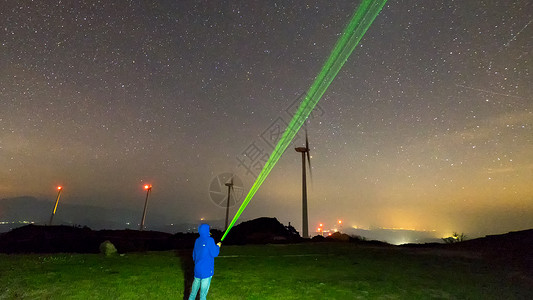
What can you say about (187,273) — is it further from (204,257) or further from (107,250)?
(107,250)

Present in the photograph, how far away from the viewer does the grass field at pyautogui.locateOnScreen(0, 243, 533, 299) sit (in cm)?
1034

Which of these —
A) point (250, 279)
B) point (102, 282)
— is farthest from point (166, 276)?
point (250, 279)

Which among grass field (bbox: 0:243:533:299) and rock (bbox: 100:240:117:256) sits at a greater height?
rock (bbox: 100:240:117:256)

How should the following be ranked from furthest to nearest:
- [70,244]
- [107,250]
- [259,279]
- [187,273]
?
[70,244] → [107,250] → [187,273] → [259,279]

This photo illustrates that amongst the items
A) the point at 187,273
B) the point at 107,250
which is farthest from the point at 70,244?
the point at 187,273

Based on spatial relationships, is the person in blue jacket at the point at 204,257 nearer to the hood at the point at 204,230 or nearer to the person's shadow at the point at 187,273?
the hood at the point at 204,230

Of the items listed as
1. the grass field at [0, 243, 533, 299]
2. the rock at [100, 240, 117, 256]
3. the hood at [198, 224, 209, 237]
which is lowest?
the grass field at [0, 243, 533, 299]

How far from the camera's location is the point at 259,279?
1259 cm

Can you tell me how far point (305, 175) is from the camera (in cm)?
5347

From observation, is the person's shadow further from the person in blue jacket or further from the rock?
the rock

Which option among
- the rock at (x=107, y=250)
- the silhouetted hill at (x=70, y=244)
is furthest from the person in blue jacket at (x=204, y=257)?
the silhouetted hill at (x=70, y=244)

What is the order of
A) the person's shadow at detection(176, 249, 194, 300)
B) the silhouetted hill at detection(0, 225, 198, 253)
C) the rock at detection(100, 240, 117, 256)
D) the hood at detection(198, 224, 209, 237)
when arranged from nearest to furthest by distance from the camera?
the hood at detection(198, 224, 209, 237)
the person's shadow at detection(176, 249, 194, 300)
the rock at detection(100, 240, 117, 256)
the silhouetted hill at detection(0, 225, 198, 253)

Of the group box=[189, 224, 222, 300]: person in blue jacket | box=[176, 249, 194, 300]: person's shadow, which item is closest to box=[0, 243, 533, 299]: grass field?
box=[176, 249, 194, 300]: person's shadow

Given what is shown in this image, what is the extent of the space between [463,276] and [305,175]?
39.4 meters
